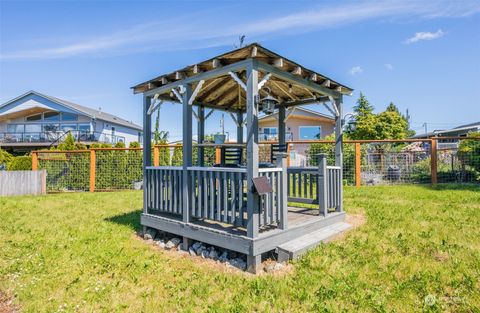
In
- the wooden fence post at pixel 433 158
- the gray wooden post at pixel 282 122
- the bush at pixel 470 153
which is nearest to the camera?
the gray wooden post at pixel 282 122

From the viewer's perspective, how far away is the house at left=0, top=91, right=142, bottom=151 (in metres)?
21.8

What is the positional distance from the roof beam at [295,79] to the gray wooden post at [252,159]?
0.71 feet

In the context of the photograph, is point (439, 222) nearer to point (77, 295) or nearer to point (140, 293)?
point (140, 293)

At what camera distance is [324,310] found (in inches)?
92.5

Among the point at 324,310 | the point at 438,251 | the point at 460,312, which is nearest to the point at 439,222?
the point at 438,251

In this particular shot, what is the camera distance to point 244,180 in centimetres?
376

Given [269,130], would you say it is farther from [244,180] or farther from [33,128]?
[33,128]

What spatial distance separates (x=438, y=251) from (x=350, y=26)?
6612 mm

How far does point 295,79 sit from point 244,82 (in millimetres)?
1048

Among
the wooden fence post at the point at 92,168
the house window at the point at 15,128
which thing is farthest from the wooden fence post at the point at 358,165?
the house window at the point at 15,128

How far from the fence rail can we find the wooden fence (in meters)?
0.52

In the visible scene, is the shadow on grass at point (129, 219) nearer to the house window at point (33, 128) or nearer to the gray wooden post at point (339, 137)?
the gray wooden post at point (339, 137)

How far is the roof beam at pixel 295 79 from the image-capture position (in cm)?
355

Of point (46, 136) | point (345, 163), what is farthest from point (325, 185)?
point (46, 136)
